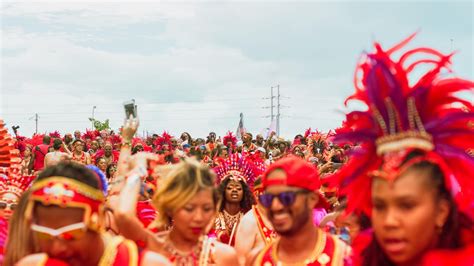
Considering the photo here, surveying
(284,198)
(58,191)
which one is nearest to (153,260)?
(58,191)

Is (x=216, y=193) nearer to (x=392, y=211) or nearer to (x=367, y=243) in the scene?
(x=367, y=243)

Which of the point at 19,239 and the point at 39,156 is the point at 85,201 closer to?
the point at 19,239

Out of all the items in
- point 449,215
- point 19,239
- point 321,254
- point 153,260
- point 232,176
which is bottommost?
point 321,254

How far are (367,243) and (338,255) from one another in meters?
1.52

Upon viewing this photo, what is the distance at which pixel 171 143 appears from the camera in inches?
830

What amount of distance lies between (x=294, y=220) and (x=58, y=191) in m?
1.82

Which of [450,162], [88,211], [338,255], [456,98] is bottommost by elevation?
[338,255]

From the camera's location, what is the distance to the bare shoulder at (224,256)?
5773mm

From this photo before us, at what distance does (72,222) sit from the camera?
4020 millimetres

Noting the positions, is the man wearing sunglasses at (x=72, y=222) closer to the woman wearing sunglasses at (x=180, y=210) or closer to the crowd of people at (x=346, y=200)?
the crowd of people at (x=346, y=200)

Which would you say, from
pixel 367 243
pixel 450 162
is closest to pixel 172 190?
pixel 367 243

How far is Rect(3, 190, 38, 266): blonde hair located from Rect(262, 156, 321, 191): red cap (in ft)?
5.78

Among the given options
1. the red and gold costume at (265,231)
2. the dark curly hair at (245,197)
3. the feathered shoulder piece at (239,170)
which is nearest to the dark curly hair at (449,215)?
the red and gold costume at (265,231)

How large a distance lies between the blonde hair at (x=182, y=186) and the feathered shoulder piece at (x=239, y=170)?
407 centimetres
